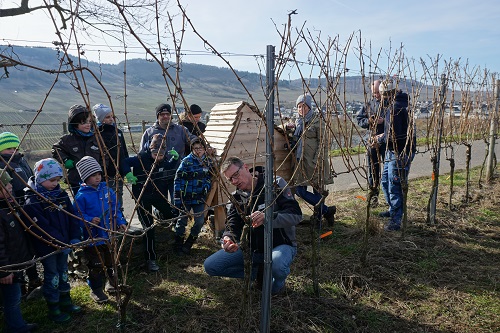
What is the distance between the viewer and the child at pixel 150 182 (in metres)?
3.64

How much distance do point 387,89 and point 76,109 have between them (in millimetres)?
3025

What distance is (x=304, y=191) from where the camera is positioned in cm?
456

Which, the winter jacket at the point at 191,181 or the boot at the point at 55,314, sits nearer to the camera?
the boot at the point at 55,314

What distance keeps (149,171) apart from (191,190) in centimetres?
48

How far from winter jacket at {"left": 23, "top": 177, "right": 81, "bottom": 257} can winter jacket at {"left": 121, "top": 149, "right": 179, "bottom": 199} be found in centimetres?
87

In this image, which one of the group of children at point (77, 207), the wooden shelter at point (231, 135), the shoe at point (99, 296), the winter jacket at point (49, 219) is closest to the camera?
the group of children at point (77, 207)

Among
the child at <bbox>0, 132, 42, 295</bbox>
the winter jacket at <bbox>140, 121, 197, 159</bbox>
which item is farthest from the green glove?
the child at <bbox>0, 132, 42, 295</bbox>

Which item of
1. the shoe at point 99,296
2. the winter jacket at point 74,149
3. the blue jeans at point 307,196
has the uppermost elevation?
the winter jacket at point 74,149

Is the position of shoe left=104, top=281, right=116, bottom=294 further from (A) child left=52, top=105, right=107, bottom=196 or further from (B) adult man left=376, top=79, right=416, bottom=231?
(B) adult man left=376, top=79, right=416, bottom=231

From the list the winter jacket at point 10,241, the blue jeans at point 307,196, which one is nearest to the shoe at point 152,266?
the winter jacket at point 10,241

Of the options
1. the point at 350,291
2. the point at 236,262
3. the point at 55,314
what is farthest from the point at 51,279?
the point at 350,291

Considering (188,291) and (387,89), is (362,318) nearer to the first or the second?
(188,291)

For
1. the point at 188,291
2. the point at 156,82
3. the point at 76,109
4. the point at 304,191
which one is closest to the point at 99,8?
the point at 76,109

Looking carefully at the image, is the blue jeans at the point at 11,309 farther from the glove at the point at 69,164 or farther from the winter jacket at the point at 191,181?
the winter jacket at the point at 191,181
